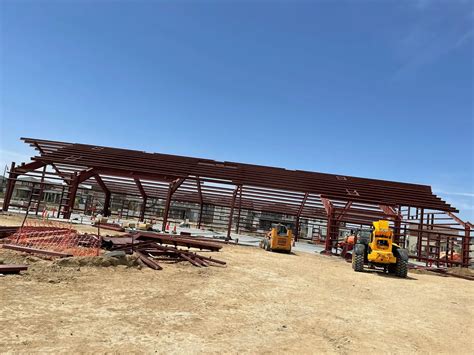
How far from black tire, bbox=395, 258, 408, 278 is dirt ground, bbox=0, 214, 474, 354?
10.8ft

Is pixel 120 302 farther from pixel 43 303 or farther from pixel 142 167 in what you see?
pixel 142 167

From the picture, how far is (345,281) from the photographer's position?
1095 cm

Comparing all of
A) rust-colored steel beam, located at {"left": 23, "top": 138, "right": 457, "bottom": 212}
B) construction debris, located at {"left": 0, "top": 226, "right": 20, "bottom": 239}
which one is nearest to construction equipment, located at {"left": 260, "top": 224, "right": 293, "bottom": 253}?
rust-colored steel beam, located at {"left": 23, "top": 138, "right": 457, "bottom": 212}

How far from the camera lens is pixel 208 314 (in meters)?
5.92

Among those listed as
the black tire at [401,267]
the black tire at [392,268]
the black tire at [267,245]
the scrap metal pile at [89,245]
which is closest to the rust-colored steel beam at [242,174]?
the black tire at [267,245]

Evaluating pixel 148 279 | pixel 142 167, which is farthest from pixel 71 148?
pixel 148 279

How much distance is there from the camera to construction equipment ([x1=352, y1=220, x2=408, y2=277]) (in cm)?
1316

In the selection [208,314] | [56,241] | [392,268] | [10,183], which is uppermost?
[10,183]

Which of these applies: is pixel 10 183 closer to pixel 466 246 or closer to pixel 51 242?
pixel 51 242

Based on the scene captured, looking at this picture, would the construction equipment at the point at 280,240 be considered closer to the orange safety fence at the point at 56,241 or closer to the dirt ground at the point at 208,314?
the dirt ground at the point at 208,314

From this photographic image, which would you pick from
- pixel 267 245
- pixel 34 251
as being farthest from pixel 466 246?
pixel 34 251

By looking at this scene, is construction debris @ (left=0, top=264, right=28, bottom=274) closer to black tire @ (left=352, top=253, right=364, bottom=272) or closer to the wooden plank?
the wooden plank

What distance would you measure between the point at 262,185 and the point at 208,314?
1636cm

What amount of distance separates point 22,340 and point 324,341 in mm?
3704
